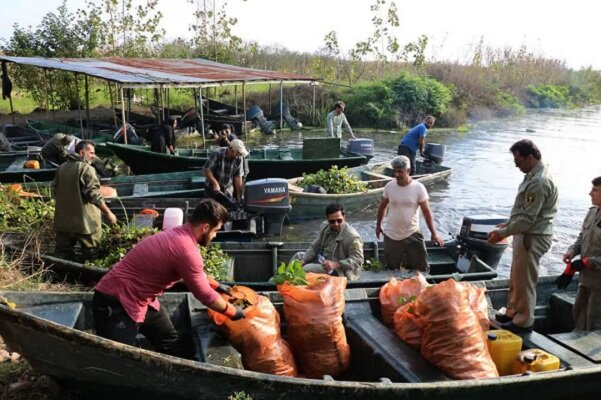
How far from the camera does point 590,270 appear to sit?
500 centimetres

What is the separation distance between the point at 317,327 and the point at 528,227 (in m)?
2.05

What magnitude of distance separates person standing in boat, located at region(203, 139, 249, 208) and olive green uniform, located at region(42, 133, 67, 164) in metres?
4.35

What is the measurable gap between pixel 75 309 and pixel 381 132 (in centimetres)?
2315

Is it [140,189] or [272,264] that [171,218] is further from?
[140,189]

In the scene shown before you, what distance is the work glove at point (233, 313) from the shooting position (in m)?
4.06

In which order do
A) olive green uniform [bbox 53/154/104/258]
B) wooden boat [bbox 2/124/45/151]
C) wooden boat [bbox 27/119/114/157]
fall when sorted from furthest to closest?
wooden boat [bbox 27/119/114/157] < wooden boat [bbox 2/124/45/151] < olive green uniform [bbox 53/154/104/258]

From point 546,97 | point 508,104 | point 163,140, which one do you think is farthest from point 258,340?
point 546,97

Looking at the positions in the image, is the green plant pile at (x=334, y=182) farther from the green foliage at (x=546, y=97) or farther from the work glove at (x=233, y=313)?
the green foliage at (x=546, y=97)

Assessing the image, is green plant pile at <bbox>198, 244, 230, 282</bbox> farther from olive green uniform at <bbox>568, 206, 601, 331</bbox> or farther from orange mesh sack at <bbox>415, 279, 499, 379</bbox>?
olive green uniform at <bbox>568, 206, 601, 331</bbox>

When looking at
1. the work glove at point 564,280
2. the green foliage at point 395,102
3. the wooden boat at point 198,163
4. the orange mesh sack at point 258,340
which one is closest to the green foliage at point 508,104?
the green foliage at point 395,102

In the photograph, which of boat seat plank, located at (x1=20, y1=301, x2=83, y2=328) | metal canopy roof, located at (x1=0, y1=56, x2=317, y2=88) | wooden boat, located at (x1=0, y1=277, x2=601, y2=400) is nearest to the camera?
wooden boat, located at (x1=0, y1=277, x2=601, y2=400)

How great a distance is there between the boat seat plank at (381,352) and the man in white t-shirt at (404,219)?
165 cm

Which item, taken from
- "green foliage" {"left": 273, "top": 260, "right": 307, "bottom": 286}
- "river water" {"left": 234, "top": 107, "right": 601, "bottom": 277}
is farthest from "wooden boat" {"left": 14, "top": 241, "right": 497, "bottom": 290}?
"green foliage" {"left": 273, "top": 260, "right": 307, "bottom": 286}

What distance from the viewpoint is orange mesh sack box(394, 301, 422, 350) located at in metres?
4.50
